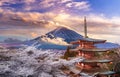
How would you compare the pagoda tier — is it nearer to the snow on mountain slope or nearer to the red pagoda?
the red pagoda

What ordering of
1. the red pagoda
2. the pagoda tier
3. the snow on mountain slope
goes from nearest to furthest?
the red pagoda < the pagoda tier < the snow on mountain slope

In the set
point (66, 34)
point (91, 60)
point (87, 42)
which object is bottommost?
point (91, 60)

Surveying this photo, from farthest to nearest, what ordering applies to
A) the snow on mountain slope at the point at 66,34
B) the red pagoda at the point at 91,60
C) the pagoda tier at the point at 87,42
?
the snow on mountain slope at the point at 66,34 → the pagoda tier at the point at 87,42 → the red pagoda at the point at 91,60

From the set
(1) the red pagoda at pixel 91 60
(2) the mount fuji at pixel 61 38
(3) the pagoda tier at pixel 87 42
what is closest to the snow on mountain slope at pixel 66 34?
(2) the mount fuji at pixel 61 38

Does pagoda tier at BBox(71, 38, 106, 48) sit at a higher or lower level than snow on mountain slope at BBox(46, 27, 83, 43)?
lower

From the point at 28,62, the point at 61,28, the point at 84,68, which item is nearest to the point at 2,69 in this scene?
the point at 28,62

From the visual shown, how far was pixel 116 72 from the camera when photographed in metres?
12.0

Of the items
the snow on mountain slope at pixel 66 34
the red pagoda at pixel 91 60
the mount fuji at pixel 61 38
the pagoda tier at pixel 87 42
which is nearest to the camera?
the red pagoda at pixel 91 60

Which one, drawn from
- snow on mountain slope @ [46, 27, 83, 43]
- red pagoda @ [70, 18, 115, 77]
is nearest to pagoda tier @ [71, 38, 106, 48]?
red pagoda @ [70, 18, 115, 77]

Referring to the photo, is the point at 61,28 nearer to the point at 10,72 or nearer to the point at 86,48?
the point at 86,48

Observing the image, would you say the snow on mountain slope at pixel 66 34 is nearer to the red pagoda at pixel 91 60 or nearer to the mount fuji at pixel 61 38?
the mount fuji at pixel 61 38

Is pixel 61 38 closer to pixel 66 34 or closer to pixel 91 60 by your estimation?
pixel 66 34

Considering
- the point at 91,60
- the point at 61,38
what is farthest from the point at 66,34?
the point at 91,60

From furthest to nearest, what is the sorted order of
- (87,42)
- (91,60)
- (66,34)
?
(66,34), (87,42), (91,60)
